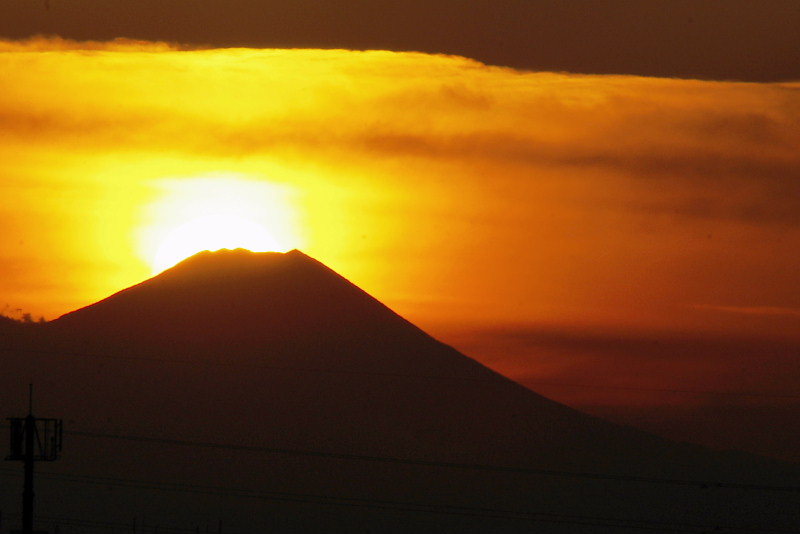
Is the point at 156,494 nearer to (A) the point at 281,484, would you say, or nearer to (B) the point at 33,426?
(A) the point at 281,484

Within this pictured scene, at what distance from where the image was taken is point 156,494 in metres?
194

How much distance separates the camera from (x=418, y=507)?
619 ft

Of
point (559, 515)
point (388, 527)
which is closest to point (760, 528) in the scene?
point (559, 515)

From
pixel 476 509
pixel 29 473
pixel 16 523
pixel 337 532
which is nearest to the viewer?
pixel 29 473

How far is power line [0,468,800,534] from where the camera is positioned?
18762cm

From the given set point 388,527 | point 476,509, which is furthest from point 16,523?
point 476,509

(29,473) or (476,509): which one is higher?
(476,509)

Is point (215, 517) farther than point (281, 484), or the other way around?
point (281, 484)

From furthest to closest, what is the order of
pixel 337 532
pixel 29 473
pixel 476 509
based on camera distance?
pixel 476 509 < pixel 337 532 < pixel 29 473

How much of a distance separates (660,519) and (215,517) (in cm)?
6102

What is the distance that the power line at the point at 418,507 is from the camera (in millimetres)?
187625

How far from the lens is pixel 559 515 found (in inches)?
7475

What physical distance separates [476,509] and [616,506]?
2257 cm

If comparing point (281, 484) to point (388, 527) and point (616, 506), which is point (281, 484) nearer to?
point (388, 527)
